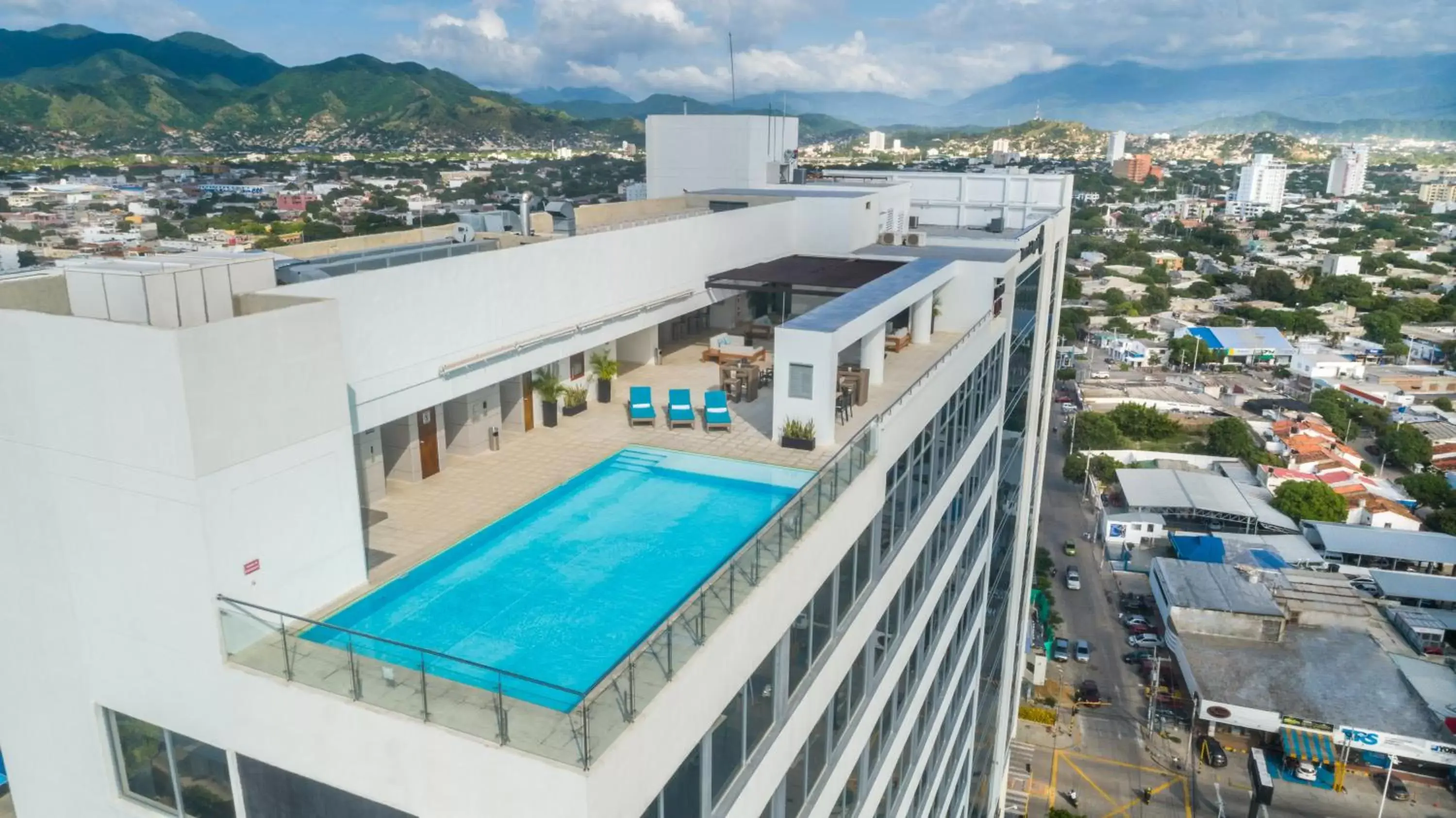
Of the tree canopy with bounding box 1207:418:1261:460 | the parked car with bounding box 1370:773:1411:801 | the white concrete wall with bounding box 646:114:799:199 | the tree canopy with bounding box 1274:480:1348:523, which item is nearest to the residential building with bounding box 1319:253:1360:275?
the tree canopy with bounding box 1207:418:1261:460

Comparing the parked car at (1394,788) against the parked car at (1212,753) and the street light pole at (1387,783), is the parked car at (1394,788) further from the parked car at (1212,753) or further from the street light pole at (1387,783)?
the parked car at (1212,753)

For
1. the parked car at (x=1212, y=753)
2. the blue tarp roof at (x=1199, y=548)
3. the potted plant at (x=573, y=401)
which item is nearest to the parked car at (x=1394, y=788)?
the parked car at (x=1212, y=753)

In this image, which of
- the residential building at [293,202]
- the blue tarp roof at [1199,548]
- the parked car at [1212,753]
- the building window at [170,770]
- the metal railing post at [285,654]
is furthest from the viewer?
the residential building at [293,202]

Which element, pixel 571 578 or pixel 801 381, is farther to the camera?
pixel 801 381

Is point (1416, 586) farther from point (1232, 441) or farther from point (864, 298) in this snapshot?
point (864, 298)

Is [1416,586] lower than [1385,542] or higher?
lower

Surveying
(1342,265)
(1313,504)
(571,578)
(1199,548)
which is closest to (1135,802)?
(1199,548)

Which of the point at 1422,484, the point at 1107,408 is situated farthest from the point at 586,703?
the point at 1107,408
